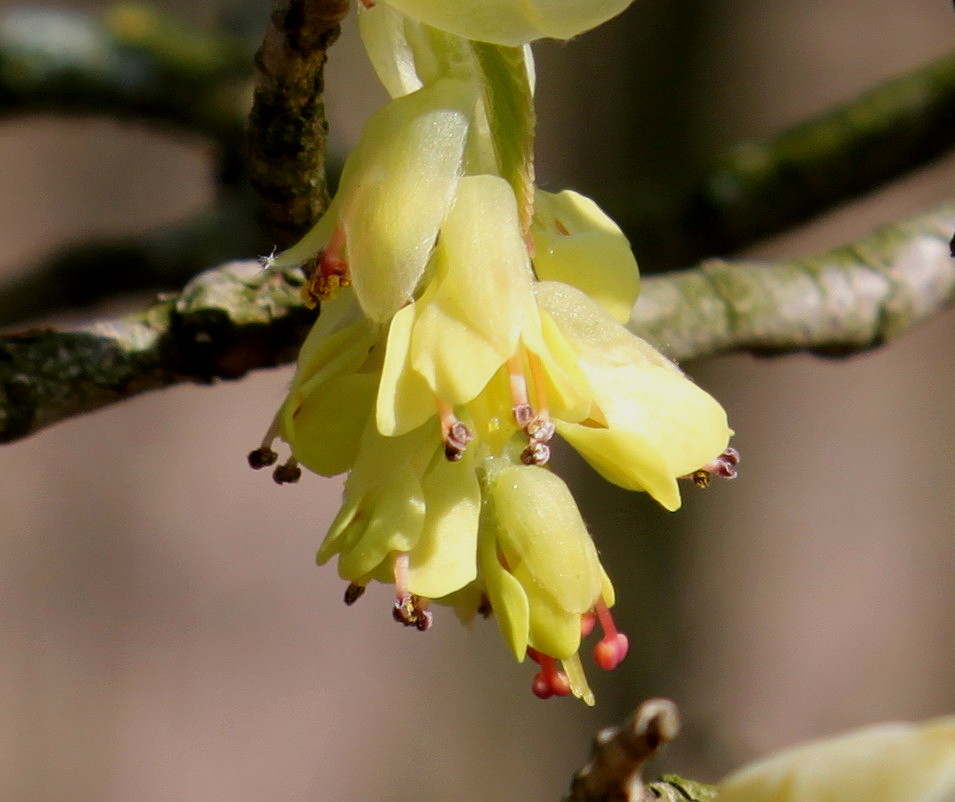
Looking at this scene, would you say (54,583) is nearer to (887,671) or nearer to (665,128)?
(665,128)

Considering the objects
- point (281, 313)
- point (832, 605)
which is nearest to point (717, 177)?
point (281, 313)

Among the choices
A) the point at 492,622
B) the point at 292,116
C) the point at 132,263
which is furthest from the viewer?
the point at 492,622

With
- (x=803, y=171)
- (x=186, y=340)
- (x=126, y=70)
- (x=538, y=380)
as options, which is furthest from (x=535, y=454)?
(x=126, y=70)

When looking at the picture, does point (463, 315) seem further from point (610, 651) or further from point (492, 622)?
point (492, 622)

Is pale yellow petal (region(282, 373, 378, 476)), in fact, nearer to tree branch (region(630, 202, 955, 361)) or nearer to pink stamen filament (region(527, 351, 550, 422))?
pink stamen filament (region(527, 351, 550, 422))

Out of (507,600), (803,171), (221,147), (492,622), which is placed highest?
(221,147)

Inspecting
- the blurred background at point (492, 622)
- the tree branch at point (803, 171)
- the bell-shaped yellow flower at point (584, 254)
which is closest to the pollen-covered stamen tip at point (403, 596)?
the bell-shaped yellow flower at point (584, 254)
